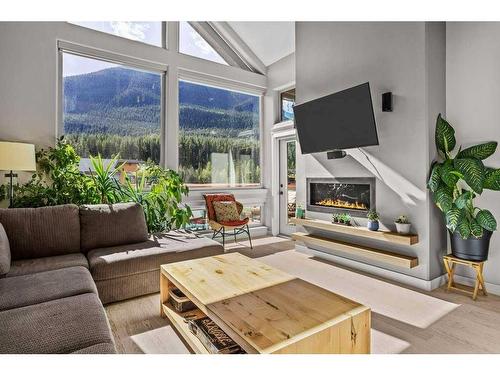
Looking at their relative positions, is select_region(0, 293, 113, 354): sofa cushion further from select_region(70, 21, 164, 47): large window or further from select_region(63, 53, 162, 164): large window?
select_region(70, 21, 164, 47): large window

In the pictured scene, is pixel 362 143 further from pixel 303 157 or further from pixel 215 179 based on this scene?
pixel 215 179

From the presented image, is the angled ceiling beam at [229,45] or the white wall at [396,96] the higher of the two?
the angled ceiling beam at [229,45]

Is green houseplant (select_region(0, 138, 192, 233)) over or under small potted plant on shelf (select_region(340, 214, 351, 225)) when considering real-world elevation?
over

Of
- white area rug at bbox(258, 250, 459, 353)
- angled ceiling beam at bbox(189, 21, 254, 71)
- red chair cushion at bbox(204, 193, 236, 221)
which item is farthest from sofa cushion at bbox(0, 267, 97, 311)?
angled ceiling beam at bbox(189, 21, 254, 71)

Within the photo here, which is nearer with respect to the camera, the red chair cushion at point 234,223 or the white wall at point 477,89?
the white wall at point 477,89

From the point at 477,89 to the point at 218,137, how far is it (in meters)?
3.49

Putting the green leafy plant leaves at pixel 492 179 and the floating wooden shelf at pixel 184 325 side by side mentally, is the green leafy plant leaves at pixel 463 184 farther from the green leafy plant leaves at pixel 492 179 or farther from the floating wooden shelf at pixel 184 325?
the floating wooden shelf at pixel 184 325

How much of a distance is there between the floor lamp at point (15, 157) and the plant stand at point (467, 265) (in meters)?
4.20

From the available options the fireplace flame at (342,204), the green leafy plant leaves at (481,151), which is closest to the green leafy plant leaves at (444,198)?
the green leafy plant leaves at (481,151)

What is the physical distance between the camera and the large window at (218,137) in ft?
15.0

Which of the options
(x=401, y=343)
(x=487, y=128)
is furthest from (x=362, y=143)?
(x=401, y=343)

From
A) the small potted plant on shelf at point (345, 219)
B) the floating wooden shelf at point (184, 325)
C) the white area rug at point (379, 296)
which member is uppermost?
the small potted plant on shelf at point (345, 219)

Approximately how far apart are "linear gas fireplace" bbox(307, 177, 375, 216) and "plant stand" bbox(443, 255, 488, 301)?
2.91ft

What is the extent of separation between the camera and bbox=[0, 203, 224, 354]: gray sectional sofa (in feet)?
4.09
